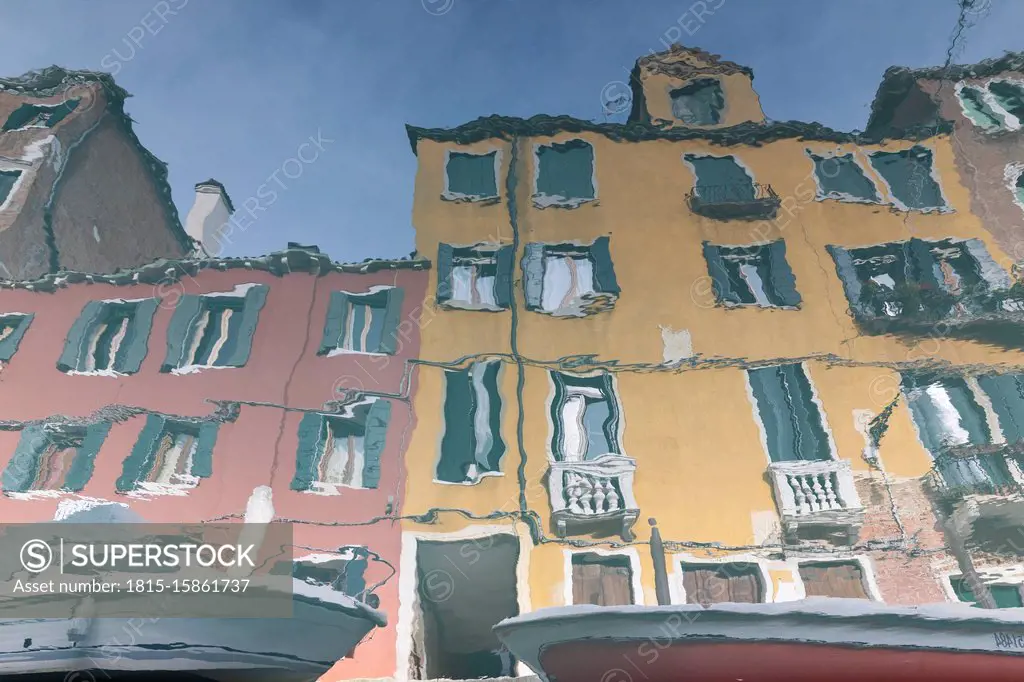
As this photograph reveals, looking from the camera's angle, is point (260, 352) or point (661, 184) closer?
point (260, 352)

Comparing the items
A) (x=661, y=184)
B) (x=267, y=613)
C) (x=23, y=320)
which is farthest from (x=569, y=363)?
(x=23, y=320)

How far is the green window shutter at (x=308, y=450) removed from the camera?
8.26 metres

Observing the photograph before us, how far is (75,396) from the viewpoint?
9164 millimetres

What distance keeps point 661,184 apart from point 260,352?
17.6ft

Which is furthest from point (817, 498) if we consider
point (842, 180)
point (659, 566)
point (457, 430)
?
point (842, 180)

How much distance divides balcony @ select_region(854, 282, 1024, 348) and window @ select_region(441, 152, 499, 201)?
4.67 m

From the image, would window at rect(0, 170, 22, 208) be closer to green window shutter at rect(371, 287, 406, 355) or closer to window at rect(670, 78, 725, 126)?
green window shutter at rect(371, 287, 406, 355)

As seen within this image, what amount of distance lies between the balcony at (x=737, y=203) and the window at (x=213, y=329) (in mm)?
5348

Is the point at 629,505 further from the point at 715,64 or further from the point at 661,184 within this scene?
the point at 715,64

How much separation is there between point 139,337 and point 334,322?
220 cm

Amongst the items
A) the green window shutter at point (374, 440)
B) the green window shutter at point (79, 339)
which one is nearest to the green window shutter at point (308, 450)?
the green window shutter at point (374, 440)

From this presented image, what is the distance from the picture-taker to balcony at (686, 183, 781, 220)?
1062 centimetres

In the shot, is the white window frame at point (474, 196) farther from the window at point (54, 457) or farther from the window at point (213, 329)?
the window at point (54, 457)

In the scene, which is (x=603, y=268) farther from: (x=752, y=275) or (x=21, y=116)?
(x=21, y=116)
